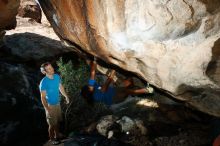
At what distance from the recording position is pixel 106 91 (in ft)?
23.4

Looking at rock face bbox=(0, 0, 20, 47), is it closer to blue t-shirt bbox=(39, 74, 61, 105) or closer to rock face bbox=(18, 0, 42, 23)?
blue t-shirt bbox=(39, 74, 61, 105)

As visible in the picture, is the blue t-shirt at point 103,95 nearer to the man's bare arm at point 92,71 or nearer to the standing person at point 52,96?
the man's bare arm at point 92,71

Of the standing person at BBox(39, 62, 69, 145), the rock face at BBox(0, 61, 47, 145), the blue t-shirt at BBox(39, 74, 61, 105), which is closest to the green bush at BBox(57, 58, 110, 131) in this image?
the rock face at BBox(0, 61, 47, 145)

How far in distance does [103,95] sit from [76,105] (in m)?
0.72

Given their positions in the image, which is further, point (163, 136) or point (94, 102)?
point (94, 102)

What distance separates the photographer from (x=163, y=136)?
6191mm

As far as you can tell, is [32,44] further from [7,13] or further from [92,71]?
[92,71]

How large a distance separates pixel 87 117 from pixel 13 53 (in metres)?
3.54

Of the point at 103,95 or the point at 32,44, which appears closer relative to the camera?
the point at 103,95

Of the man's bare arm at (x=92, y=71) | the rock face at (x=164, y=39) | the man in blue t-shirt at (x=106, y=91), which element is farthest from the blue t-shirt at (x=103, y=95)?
the rock face at (x=164, y=39)

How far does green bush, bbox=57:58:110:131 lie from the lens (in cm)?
700

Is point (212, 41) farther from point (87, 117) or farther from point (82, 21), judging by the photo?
Result: point (87, 117)

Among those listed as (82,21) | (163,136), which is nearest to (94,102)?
(163,136)

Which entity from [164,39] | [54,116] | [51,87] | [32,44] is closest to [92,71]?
[54,116]
